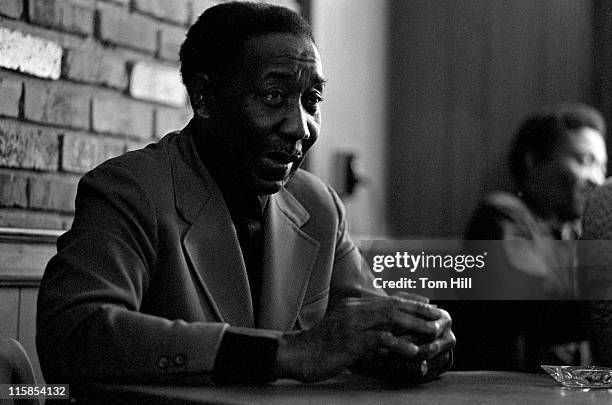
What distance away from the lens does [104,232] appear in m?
1.31

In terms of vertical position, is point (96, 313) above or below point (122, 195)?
below

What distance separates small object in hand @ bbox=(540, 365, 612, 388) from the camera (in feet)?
3.98

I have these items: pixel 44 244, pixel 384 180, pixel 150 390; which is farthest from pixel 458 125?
pixel 150 390

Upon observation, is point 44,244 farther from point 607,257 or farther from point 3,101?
point 607,257

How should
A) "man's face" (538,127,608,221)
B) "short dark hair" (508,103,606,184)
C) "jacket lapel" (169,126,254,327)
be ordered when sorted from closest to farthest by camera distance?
1. "jacket lapel" (169,126,254,327)
2. "man's face" (538,127,608,221)
3. "short dark hair" (508,103,606,184)

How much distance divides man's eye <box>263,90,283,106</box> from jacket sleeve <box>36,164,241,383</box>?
0.27 metres

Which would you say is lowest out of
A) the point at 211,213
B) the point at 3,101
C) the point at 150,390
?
the point at 150,390

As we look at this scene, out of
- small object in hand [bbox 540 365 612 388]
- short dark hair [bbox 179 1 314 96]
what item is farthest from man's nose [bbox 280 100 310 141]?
small object in hand [bbox 540 365 612 388]

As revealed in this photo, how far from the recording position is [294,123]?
1.45 meters

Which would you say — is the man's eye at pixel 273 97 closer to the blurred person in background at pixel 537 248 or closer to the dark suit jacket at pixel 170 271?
the dark suit jacket at pixel 170 271

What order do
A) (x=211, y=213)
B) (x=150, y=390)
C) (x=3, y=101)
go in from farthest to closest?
(x=3, y=101), (x=211, y=213), (x=150, y=390)

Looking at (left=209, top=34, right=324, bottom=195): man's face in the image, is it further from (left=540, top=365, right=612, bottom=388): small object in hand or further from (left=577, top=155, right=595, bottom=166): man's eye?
(left=577, top=155, right=595, bottom=166): man's eye

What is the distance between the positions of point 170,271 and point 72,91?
772 millimetres

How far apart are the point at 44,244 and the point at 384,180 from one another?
1953mm
